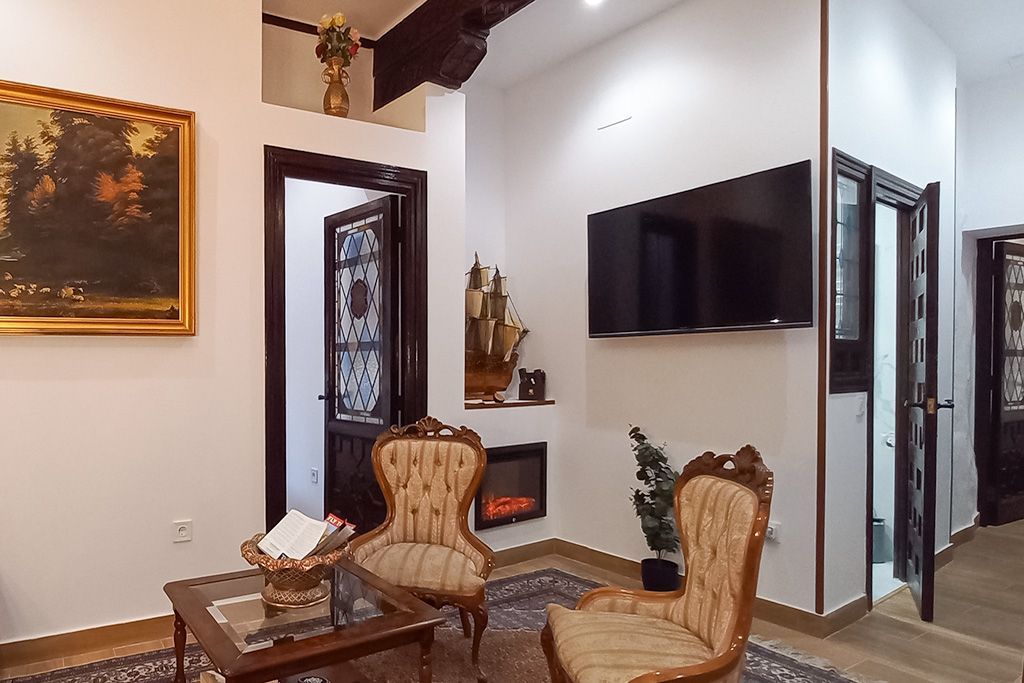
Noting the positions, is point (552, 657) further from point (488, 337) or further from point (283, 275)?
point (488, 337)

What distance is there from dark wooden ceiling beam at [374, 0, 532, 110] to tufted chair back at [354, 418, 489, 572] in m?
1.83

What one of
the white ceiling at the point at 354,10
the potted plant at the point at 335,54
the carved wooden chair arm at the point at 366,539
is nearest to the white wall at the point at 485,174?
the white ceiling at the point at 354,10

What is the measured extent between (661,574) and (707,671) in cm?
190

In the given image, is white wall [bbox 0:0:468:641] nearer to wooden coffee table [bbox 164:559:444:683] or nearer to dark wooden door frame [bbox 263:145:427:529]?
dark wooden door frame [bbox 263:145:427:529]

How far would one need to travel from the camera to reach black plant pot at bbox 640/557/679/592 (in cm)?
376

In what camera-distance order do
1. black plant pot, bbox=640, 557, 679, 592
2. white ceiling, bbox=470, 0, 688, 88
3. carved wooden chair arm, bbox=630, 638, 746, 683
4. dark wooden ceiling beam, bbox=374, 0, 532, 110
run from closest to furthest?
carved wooden chair arm, bbox=630, 638, 746, 683
dark wooden ceiling beam, bbox=374, 0, 532, 110
black plant pot, bbox=640, 557, 679, 592
white ceiling, bbox=470, 0, 688, 88

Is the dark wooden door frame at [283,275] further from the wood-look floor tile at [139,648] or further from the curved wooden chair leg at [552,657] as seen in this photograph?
the curved wooden chair leg at [552,657]

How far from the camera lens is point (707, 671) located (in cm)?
192

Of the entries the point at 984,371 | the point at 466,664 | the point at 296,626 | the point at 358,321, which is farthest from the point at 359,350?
the point at 984,371

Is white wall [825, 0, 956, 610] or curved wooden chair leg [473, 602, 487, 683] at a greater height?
white wall [825, 0, 956, 610]

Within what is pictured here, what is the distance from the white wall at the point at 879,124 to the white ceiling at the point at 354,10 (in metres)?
2.19

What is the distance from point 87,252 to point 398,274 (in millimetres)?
1587

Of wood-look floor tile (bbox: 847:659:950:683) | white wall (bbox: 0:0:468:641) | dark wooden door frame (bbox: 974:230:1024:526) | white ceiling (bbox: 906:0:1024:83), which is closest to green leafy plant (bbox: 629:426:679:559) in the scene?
wood-look floor tile (bbox: 847:659:950:683)

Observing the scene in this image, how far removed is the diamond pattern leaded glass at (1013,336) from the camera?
603 cm
